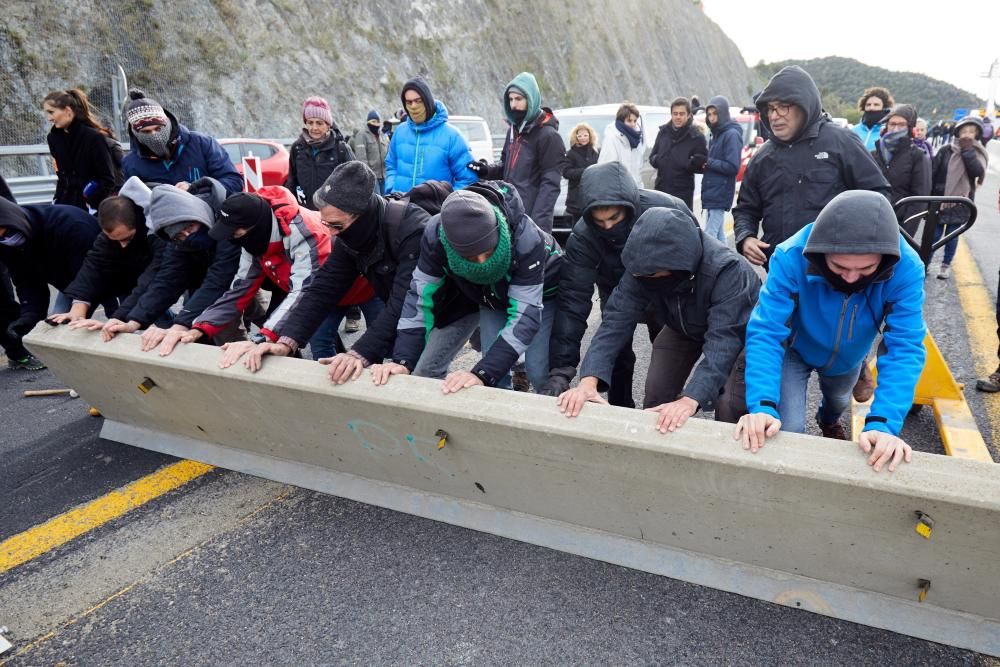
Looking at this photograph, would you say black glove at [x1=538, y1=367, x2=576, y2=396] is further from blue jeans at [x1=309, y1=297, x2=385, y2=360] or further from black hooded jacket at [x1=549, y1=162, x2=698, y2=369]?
blue jeans at [x1=309, y1=297, x2=385, y2=360]

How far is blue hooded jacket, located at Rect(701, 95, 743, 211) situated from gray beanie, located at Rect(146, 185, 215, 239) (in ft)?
16.7

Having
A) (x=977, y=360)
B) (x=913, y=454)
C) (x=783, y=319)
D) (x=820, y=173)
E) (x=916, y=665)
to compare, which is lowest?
(x=977, y=360)

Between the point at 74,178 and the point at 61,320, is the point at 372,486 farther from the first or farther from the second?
the point at 74,178

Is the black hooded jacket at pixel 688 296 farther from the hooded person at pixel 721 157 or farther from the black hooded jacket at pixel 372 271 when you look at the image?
the hooded person at pixel 721 157

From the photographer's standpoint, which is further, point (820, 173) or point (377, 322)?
point (820, 173)

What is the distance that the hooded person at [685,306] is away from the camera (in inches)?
97.0

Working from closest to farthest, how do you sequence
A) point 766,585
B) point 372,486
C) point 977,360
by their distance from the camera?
point 766,585, point 372,486, point 977,360

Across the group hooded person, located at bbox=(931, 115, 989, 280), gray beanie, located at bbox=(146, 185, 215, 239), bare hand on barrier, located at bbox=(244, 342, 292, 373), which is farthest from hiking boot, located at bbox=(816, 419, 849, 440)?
hooded person, located at bbox=(931, 115, 989, 280)

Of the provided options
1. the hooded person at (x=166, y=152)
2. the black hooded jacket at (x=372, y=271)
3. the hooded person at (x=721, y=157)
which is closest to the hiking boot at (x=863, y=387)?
the black hooded jacket at (x=372, y=271)

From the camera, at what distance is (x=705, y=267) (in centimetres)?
263

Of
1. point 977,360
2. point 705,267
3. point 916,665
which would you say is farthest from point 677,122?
point 916,665

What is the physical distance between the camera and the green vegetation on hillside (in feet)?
356

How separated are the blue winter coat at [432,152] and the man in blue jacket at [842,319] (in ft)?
10.0

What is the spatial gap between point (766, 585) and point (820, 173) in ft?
7.21
